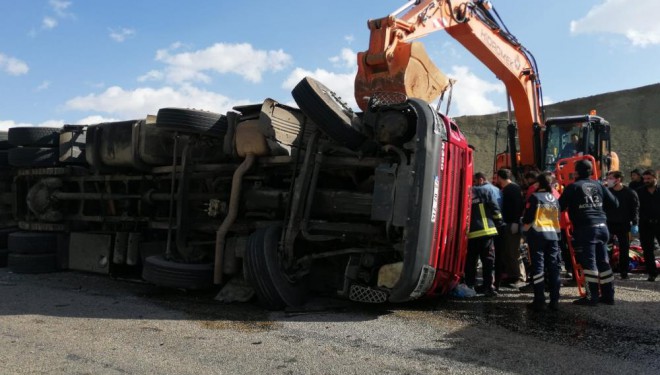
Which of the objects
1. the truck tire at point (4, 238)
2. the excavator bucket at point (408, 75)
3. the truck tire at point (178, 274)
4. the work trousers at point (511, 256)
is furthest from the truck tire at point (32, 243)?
the work trousers at point (511, 256)

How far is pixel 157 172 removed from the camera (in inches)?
243

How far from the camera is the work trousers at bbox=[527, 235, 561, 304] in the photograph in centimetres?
515

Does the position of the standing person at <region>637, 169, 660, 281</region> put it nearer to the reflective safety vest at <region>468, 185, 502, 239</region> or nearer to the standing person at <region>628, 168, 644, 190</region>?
the standing person at <region>628, 168, 644, 190</region>

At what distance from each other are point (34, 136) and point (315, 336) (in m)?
5.05

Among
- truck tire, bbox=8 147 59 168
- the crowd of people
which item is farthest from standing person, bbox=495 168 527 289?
truck tire, bbox=8 147 59 168

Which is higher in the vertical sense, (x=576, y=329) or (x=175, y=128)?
(x=175, y=128)

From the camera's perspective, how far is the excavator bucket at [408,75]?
21.2ft

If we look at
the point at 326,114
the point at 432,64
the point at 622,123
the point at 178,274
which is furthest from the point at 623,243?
the point at 622,123

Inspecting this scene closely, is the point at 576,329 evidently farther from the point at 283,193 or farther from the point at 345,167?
the point at 283,193

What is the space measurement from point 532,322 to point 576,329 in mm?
346

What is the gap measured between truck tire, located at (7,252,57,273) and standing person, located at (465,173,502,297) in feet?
16.7

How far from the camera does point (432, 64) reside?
659 cm

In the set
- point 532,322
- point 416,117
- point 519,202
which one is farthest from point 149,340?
point 519,202

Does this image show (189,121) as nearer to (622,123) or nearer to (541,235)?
(541,235)
